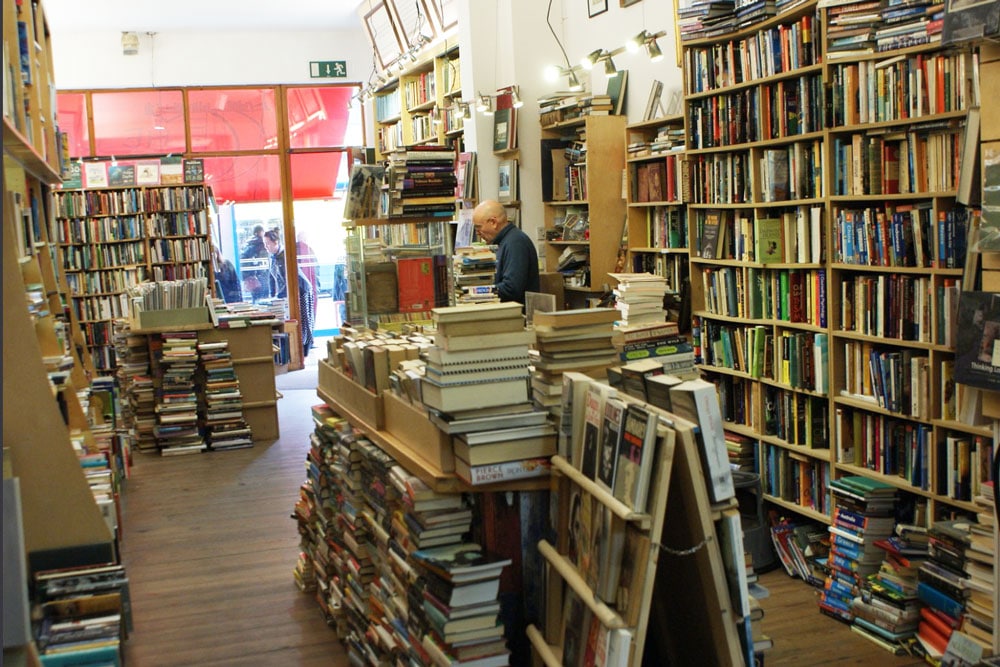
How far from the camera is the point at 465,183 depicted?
27.2 feet

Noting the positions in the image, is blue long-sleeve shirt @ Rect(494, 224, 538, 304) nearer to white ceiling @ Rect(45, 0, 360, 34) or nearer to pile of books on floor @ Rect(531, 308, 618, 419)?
pile of books on floor @ Rect(531, 308, 618, 419)

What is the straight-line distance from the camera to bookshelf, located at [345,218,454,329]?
4832mm

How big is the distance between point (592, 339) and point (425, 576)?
34.4 inches

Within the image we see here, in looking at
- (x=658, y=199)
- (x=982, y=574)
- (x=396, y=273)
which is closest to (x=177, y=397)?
(x=396, y=273)

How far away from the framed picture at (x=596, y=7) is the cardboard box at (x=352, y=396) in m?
3.83

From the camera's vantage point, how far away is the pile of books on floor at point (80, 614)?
292cm

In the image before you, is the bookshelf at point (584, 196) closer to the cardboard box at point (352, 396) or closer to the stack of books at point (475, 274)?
the stack of books at point (475, 274)

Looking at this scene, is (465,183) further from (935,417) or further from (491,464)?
(491,464)

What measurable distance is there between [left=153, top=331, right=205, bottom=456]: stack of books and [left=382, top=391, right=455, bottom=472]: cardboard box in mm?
5021

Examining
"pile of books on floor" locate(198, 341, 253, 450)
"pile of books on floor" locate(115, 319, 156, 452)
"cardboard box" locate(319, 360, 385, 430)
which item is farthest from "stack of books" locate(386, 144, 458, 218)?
"pile of books on floor" locate(115, 319, 156, 452)

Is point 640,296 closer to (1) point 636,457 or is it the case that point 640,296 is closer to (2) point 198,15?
(1) point 636,457

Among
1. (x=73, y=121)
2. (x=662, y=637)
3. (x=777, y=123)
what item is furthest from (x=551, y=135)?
(x=73, y=121)

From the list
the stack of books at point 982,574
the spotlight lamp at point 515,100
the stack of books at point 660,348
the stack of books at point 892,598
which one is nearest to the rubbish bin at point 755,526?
the stack of books at point 892,598

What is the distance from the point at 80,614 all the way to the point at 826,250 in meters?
3.43
